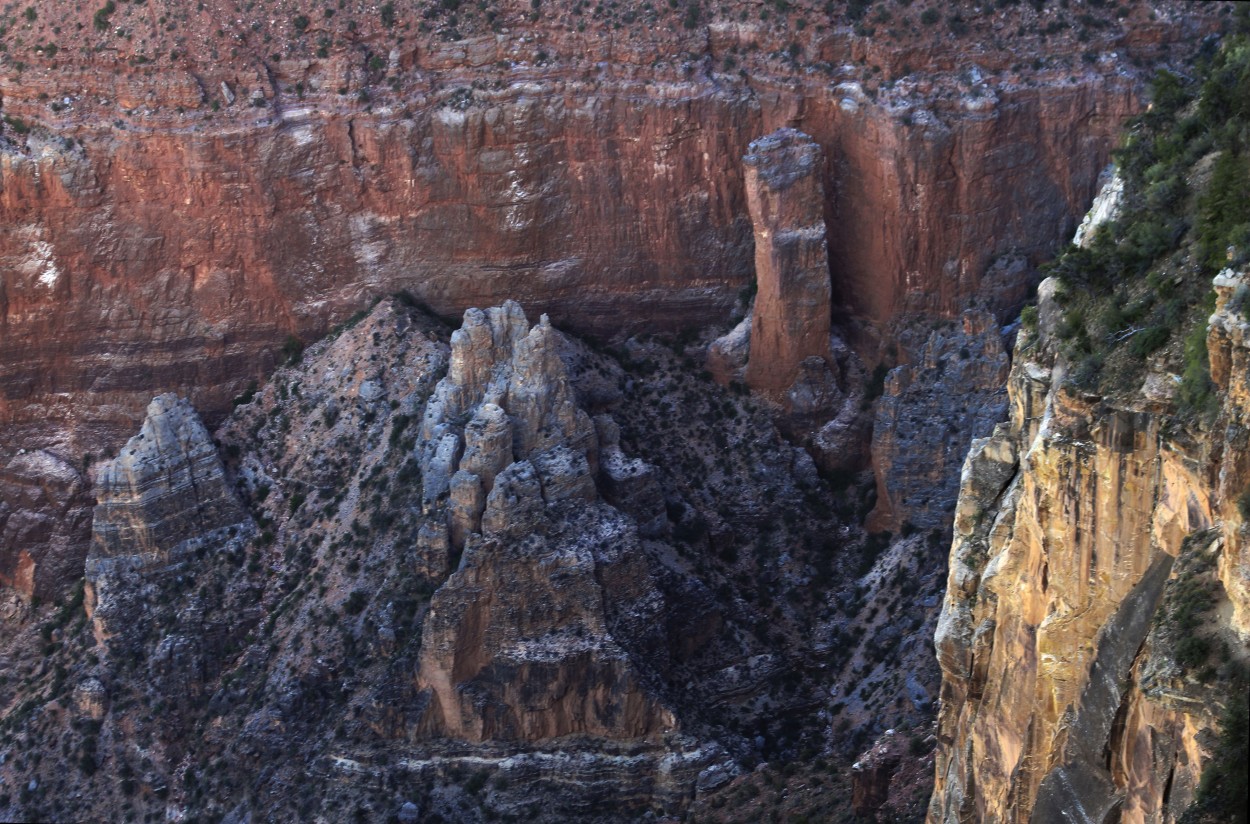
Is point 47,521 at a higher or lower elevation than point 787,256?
lower

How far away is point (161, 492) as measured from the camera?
7356 cm

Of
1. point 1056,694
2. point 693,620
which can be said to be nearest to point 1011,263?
point 693,620

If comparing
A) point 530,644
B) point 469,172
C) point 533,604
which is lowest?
point 530,644

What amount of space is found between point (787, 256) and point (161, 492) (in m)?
19.1

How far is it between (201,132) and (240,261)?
4184 millimetres

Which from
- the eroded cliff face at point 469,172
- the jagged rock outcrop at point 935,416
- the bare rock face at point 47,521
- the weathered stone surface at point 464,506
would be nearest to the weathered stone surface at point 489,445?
the weathered stone surface at point 464,506

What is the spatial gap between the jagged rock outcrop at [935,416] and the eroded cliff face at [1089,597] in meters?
22.9

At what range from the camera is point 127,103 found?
75250 millimetres

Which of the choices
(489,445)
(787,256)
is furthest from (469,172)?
(489,445)

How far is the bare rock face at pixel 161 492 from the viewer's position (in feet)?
240

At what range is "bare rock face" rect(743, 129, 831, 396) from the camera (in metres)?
72.6

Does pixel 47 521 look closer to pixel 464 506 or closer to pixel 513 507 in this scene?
pixel 464 506

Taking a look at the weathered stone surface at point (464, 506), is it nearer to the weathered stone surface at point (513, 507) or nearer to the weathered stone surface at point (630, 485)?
the weathered stone surface at point (513, 507)

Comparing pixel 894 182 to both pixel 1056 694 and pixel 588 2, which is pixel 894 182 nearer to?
pixel 588 2
